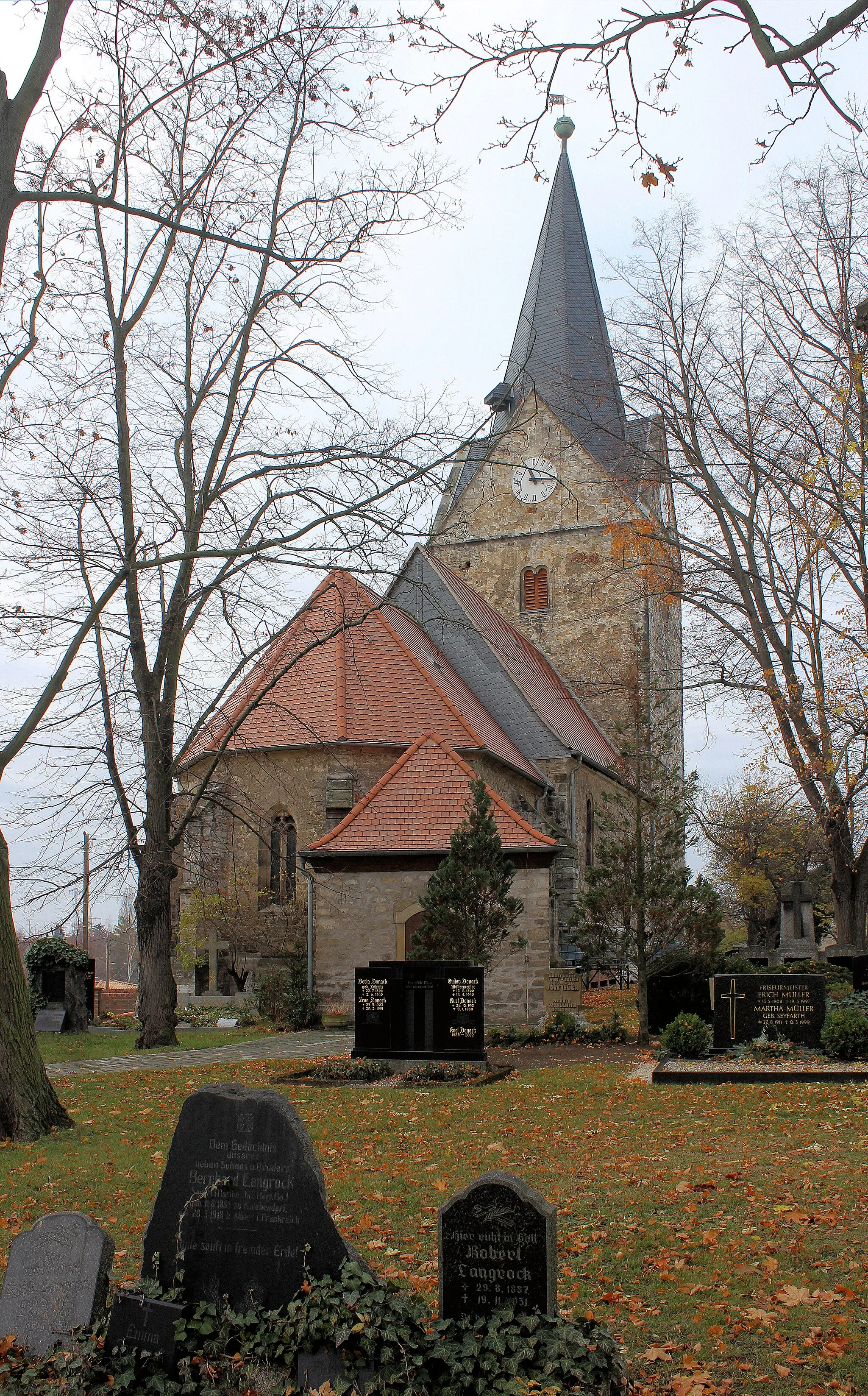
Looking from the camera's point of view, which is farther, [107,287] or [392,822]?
[392,822]

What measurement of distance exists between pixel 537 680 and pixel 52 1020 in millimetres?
15750

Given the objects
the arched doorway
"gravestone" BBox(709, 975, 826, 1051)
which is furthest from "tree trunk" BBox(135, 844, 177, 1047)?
"gravestone" BBox(709, 975, 826, 1051)

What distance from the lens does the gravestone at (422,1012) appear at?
43.4ft

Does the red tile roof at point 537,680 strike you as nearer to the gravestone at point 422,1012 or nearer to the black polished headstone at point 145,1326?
the gravestone at point 422,1012

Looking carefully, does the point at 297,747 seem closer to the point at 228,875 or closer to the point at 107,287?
the point at 228,875

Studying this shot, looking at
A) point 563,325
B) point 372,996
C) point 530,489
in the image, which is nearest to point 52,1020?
point 372,996

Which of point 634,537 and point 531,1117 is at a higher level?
point 634,537

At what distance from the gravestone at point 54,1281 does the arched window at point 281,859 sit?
16855 millimetres

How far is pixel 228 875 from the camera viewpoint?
21375mm

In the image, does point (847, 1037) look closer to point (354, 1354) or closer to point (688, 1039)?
point (688, 1039)

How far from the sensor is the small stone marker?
1836cm

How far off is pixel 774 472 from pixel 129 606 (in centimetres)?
1055

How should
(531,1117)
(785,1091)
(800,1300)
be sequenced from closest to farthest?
(800,1300) → (531,1117) → (785,1091)

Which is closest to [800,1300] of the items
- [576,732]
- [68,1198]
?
[68,1198]
